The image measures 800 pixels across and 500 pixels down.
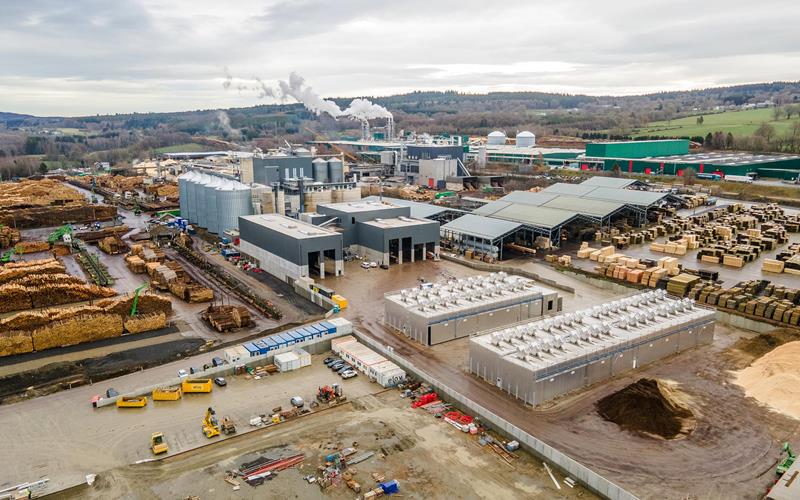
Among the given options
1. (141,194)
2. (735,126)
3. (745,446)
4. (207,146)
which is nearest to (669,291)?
(745,446)

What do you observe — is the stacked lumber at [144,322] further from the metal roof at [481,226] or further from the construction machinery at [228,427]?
the metal roof at [481,226]

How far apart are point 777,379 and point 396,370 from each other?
14.8m

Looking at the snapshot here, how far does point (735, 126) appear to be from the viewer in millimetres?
119750

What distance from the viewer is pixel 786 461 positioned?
51.4 feet

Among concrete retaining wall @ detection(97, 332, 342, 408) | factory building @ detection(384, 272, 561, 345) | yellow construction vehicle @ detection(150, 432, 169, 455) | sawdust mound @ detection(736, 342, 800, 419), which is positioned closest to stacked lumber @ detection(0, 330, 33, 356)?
concrete retaining wall @ detection(97, 332, 342, 408)

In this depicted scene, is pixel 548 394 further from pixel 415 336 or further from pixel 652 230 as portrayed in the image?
pixel 652 230

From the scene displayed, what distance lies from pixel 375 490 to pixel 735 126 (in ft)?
444

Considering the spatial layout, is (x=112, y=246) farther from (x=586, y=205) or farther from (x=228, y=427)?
(x=586, y=205)

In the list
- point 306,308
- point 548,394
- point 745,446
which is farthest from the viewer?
point 306,308

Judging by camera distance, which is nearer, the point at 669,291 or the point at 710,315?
the point at 710,315

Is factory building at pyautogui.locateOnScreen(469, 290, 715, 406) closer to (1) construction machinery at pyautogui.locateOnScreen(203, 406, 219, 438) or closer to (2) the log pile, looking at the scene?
(1) construction machinery at pyautogui.locateOnScreen(203, 406, 219, 438)

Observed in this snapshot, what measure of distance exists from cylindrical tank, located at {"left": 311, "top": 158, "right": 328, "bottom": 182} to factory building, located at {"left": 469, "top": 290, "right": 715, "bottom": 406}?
41.4m

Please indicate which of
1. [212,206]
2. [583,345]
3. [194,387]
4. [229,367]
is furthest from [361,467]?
[212,206]

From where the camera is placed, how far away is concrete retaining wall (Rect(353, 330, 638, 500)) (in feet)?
47.0
